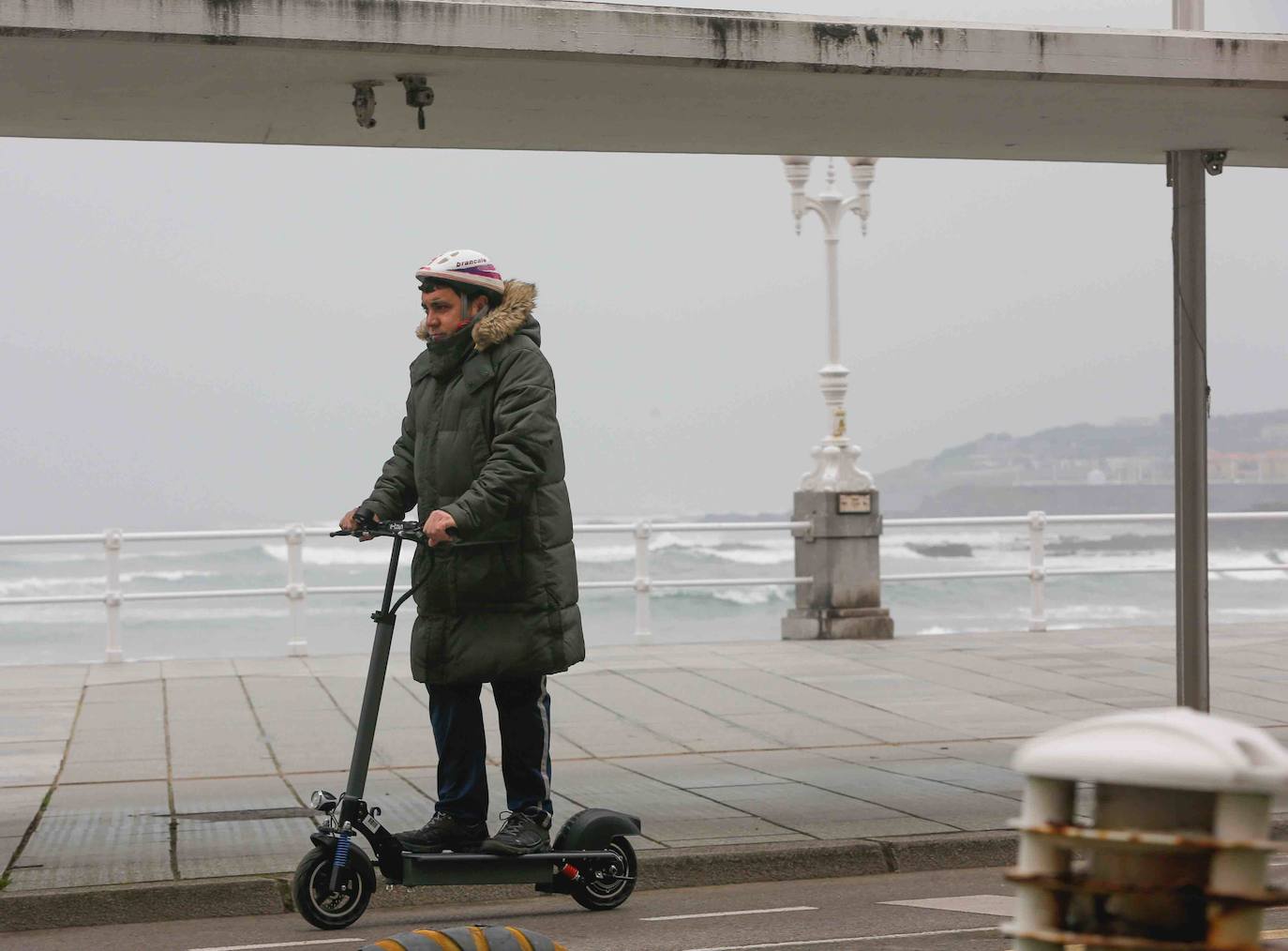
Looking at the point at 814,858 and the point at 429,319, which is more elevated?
the point at 429,319

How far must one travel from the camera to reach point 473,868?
6266mm

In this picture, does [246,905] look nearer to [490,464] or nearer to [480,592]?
[480,592]

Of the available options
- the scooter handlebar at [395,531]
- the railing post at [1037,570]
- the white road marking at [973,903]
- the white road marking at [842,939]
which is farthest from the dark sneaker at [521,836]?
the railing post at [1037,570]

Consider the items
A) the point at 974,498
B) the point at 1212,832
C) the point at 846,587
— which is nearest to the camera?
the point at 1212,832

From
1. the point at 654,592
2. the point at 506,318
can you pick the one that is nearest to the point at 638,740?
the point at 506,318

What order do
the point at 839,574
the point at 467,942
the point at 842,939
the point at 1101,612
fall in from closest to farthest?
the point at 467,942, the point at 842,939, the point at 839,574, the point at 1101,612

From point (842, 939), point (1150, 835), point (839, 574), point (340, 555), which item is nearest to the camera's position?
point (1150, 835)

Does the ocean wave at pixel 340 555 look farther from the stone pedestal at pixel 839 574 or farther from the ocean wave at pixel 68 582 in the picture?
the stone pedestal at pixel 839 574

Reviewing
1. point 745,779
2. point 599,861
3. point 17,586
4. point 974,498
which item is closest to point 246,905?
point 599,861

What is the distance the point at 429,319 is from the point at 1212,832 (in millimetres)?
4730

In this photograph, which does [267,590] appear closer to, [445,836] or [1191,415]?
[1191,415]

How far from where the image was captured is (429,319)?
666 cm

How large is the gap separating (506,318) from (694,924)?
2221 mm

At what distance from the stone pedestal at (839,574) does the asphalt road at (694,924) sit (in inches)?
406
